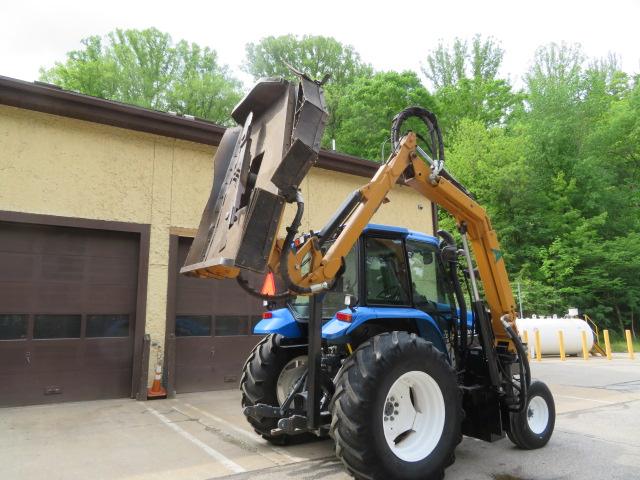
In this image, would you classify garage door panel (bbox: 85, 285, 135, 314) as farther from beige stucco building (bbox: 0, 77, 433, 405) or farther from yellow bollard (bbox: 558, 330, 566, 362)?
yellow bollard (bbox: 558, 330, 566, 362)

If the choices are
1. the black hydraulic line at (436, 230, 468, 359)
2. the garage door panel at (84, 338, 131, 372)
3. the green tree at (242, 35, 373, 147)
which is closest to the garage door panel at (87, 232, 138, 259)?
the garage door panel at (84, 338, 131, 372)

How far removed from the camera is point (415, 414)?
414 cm

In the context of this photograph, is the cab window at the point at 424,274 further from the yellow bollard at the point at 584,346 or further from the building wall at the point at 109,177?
the yellow bollard at the point at 584,346

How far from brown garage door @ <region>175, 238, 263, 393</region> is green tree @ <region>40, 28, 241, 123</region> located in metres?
19.1

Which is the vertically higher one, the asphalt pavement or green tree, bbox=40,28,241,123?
green tree, bbox=40,28,241,123

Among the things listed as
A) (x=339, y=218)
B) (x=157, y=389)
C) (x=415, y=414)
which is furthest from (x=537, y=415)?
(x=157, y=389)

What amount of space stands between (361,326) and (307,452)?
5.41 feet

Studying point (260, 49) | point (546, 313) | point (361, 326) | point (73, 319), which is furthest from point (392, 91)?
point (361, 326)

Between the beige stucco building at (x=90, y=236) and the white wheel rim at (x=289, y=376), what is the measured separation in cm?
407

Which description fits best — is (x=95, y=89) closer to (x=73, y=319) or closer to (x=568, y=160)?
(x=73, y=319)

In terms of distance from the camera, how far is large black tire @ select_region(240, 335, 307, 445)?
16.4 ft

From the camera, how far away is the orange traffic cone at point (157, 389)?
818cm

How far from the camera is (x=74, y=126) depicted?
830 centimetres

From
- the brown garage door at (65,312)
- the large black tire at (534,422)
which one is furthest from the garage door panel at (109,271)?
the large black tire at (534,422)
